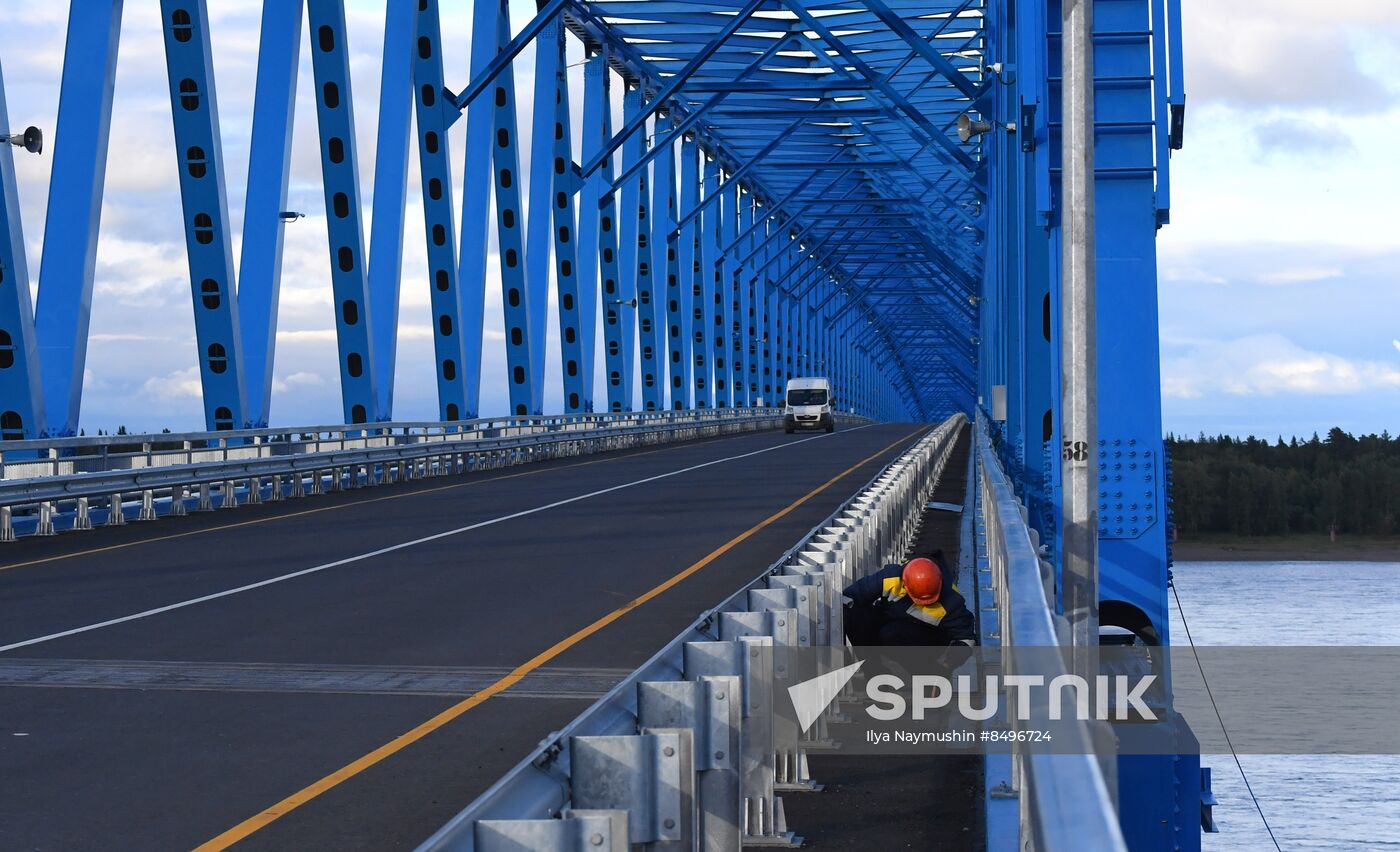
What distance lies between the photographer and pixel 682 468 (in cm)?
4231

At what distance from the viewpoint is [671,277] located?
84000 millimetres

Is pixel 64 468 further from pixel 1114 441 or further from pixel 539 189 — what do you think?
pixel 539 189

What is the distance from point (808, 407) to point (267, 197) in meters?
52.3

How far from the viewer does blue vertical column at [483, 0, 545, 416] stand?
50.2 m

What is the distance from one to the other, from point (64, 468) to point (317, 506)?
17.3 ft

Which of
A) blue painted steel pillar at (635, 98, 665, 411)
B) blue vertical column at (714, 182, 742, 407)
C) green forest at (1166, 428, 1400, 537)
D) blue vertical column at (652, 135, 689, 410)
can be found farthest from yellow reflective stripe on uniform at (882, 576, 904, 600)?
green forest at (1166, 428, 1400, 537)

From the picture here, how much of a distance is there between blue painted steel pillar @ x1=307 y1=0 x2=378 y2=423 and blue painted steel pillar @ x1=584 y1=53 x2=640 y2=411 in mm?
28641

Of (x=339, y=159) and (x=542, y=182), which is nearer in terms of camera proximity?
(x=339, y=159)

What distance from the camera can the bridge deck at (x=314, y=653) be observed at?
341 inches

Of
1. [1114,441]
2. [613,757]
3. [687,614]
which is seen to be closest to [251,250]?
[687,614]

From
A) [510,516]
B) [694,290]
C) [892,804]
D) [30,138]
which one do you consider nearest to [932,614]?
[892,804]

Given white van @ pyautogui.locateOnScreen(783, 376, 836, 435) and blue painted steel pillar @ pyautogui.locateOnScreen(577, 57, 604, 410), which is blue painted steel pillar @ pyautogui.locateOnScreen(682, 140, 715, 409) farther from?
blue painted steel pillar @ pyautogui.locateOnScreen(577, 57, 604, 410)

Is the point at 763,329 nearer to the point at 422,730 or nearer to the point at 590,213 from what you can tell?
the point at 590,213

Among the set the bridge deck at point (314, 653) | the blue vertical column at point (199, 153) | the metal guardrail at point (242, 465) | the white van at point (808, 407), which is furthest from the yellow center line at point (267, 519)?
the white van at point (808, 407)
